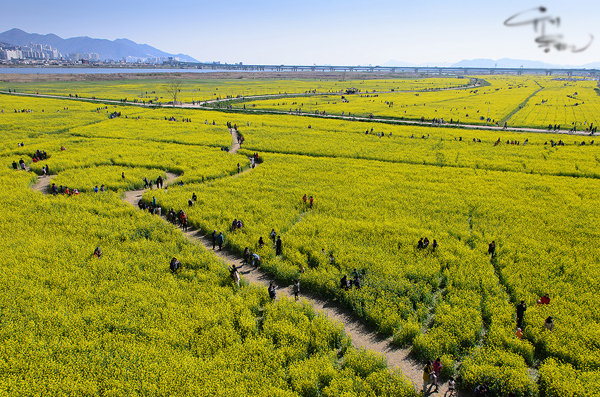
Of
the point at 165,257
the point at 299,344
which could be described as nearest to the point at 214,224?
the point at 165,257

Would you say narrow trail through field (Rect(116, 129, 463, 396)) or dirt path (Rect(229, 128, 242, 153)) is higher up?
dirt path (Rect(229, 128, 242, 153))

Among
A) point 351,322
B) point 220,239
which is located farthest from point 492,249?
point 220,239

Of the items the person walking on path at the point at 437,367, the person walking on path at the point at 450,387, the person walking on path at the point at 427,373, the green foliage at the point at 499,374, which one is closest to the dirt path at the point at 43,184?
the person walking on path at the point at 427,373

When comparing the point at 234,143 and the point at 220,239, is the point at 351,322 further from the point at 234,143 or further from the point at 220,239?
the point at 234,143

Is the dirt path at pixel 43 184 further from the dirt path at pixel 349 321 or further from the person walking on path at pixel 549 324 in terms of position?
the person walking on path at pixel 549 324

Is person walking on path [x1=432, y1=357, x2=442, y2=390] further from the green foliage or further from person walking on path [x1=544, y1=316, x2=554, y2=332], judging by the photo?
person walking on path [x1=544, y1=316, x2=554, y2=332]

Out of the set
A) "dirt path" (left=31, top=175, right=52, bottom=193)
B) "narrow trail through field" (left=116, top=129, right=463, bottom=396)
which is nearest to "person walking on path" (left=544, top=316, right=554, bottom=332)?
"narrow trail through field" (left=116, top=129, right=463, bottom=396)

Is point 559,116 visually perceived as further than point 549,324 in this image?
Yes
